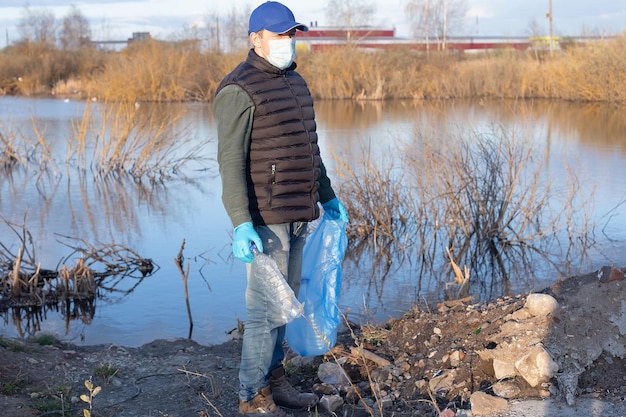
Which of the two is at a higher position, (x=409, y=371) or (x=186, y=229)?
(x=409, y=371)

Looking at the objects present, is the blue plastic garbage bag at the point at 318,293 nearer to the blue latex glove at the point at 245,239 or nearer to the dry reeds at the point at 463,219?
the blue latex glove at the point at 245,239

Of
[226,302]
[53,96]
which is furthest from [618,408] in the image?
[53,96]

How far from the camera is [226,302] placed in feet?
23.0

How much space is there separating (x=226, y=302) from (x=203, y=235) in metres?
2.52

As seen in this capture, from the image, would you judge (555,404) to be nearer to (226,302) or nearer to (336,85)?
(226,302)

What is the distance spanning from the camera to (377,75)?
29.8 meters

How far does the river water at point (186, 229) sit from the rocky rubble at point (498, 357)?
1.10m

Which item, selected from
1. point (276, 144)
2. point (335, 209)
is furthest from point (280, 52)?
point (335, 209)

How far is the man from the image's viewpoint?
3514mm

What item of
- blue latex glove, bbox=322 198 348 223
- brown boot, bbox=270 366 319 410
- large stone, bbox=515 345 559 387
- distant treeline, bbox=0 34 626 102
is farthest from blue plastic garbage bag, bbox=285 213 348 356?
distant treeline, bbox=0 34 626 102

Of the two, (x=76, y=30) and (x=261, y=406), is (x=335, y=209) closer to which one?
(x=261, y=406)

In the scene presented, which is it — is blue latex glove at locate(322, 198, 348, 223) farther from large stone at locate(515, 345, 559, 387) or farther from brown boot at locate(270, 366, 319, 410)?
large stone at locate(515, 345, 559, 387)

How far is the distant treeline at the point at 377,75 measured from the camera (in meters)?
24.7

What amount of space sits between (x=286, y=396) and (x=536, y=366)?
4.06 feet
